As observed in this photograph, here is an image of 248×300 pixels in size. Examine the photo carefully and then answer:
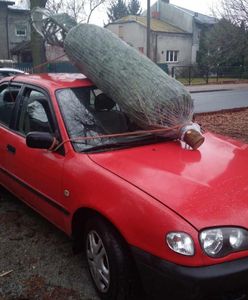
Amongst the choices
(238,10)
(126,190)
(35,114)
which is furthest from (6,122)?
(238,10)

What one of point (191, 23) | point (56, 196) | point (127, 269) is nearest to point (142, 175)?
point (127, 269)

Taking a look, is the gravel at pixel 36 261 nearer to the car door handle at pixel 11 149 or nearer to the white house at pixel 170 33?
the car door handle at pixel 11 149

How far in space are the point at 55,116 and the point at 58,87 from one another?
0.38 m

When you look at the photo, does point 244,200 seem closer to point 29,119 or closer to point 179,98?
point 179,98

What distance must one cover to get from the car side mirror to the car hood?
44 centimetres

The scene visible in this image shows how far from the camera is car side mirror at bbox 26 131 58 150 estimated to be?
343 centimetres

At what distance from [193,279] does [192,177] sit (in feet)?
2.63

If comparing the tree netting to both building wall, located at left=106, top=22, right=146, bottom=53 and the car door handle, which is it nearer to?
the car door handle

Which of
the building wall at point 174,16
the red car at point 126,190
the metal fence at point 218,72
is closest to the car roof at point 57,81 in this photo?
the red car at point 126,190

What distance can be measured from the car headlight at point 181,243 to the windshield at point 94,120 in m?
1.16

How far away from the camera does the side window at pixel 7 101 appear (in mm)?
4473

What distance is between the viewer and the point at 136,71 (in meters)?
3.84

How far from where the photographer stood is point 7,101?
464 cm

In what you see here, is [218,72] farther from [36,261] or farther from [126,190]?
[126,190]
